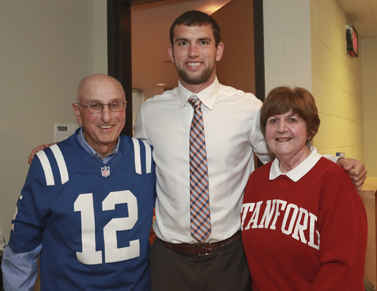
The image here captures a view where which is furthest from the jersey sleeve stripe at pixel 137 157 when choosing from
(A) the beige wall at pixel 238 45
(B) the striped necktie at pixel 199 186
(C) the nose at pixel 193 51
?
(A) the beige wall at pixel 238 45

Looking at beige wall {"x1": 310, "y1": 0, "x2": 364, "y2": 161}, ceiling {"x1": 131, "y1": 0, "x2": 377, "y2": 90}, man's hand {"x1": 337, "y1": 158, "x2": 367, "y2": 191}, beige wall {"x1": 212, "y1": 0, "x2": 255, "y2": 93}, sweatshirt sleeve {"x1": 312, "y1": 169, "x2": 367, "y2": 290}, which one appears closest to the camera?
sweatshirt sleeve {"x1": 312, "y1": 169, "x2": 367, "y2": 290}

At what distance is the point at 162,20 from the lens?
4.27 metres

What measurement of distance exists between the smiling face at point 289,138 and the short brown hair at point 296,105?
0.02m

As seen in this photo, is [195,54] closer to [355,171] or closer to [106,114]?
[106,114]

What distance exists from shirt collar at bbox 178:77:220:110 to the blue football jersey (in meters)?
0.46

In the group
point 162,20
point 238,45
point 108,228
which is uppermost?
point 162,20

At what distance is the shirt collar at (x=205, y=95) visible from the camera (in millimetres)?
1707

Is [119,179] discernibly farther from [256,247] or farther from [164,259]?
[256,247]

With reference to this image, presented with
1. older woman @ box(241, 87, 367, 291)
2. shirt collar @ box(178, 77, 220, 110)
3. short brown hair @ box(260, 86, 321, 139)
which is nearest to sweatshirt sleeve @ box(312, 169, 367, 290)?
older woman @ box(241, 87, 367, 291)

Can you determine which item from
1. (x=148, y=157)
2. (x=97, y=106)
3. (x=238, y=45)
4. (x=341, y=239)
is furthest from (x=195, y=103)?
(x=238, y=45)

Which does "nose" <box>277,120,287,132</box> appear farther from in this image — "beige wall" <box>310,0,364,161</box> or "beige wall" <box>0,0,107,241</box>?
"beige wall" <box>0,0,107,241</box>

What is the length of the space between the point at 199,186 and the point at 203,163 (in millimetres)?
109

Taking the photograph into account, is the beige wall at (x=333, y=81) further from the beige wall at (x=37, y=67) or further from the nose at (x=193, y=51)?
the beige wall at (x=37, y=67)

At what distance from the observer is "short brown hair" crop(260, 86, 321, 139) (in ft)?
4.77
